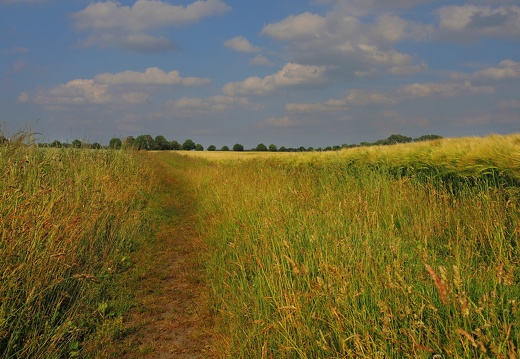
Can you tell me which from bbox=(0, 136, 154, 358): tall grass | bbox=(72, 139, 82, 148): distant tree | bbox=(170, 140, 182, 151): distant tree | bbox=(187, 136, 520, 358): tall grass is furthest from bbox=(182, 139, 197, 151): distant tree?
bbox=(0, 136, 154, 358): tall grass

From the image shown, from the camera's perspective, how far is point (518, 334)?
87.1 inches

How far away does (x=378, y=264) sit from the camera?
345 centimetres

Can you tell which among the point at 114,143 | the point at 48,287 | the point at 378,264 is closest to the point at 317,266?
the point at 378,264

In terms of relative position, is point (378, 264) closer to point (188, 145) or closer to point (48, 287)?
point (48, 287)

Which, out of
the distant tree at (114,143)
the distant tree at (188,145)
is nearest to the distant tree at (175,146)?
the distant tree at (188,145)

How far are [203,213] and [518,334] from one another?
27.2ft

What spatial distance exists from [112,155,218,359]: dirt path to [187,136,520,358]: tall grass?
323 millimetres

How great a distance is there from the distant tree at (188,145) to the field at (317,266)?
69305mm

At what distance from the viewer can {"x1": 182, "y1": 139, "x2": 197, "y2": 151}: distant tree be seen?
77.8m

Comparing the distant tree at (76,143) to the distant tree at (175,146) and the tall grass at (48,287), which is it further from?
the distant tree at (175,146)

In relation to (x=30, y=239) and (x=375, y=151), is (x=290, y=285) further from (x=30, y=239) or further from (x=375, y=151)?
(x=375, y=151)

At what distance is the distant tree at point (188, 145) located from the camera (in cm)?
7777

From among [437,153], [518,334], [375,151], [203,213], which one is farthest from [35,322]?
[375,151]

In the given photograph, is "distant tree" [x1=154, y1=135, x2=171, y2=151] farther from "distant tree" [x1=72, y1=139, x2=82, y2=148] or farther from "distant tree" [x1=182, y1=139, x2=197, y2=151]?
"distant tree" [x1=72, y1=139, x2=82, y2=148]
